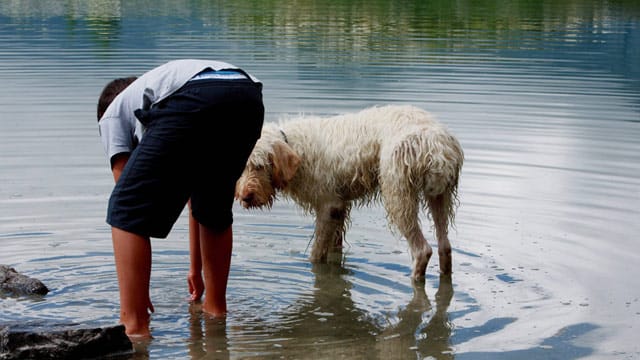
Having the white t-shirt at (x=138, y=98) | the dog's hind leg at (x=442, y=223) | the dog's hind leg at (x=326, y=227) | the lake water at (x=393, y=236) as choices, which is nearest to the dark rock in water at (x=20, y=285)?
the lake water at (x=393, y=236)

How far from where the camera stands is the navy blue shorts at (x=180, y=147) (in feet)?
18.9

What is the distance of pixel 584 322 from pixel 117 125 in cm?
311

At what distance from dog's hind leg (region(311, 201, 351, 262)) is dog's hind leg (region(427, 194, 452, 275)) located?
782 mm

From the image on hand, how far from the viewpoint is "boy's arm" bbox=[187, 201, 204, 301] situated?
674 cm

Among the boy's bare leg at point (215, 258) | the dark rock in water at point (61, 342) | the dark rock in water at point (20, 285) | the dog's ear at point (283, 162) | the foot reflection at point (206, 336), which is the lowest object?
the foot reflection at point (206, 336)

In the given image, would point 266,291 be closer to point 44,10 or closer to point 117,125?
point 117,125

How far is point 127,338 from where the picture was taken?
19.6 feet

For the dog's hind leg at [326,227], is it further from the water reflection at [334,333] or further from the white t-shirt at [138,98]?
the white t-shirt at [138,98]

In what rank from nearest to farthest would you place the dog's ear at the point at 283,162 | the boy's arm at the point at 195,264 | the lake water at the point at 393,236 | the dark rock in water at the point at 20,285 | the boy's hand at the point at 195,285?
the lake water at the point at 393,236
the boy's arm at the point at 195,264
the boy's hand at the point at 195,285
the dark rock in water at the point at 20,285
the dog's ear at the point at 283,162

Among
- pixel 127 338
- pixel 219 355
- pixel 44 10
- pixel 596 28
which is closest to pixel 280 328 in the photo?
pixel 219 355

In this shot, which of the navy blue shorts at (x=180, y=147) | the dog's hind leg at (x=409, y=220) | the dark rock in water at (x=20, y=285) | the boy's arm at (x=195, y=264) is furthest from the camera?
the dog's hind leg at (x=409, y=220)

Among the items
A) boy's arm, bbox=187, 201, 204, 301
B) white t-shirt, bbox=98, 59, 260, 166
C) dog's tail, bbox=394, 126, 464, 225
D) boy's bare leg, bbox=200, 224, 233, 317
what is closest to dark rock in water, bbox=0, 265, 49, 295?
boy's arm, bbox=187, 201, 204, 301

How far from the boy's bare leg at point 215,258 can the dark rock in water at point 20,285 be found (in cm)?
124

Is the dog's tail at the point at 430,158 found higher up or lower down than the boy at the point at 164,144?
lower down
